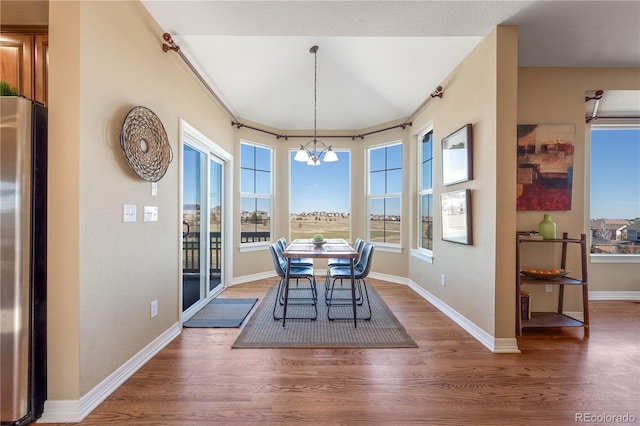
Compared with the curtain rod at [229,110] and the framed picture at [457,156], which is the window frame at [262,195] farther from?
the framed picture at [457,156]

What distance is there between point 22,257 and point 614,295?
5.97 meters

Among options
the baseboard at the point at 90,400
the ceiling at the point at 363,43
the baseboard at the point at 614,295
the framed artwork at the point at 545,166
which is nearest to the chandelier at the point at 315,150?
the ceiling at the point at 363,43

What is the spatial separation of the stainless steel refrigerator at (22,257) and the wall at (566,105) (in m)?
3.92

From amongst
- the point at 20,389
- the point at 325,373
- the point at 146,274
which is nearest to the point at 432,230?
the point at 325,373

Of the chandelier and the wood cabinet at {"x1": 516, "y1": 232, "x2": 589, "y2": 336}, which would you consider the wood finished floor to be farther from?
the chandelier

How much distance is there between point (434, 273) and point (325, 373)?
2.19 m

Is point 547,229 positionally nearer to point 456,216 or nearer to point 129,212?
point 456,216

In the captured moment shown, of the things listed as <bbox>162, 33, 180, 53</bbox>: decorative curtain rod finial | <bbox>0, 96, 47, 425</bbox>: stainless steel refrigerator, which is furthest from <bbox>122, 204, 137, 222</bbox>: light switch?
<bbox>162, 33, 180, 53</bbox>: decorative curtain rod finial

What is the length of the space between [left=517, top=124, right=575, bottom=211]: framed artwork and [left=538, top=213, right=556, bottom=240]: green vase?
0.27 meters

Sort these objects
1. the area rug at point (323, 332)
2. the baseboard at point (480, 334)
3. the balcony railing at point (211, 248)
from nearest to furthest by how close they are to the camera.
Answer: the baseboard at point (480, 334) → the area rug at point (323, 332) → the balcony railing at point (211, 248)

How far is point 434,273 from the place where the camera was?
11.8ft

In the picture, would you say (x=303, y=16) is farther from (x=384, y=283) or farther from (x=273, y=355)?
(x=384, y=283)

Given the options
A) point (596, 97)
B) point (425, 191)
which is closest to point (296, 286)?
point (425, 191)

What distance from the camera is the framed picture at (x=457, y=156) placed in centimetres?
270
